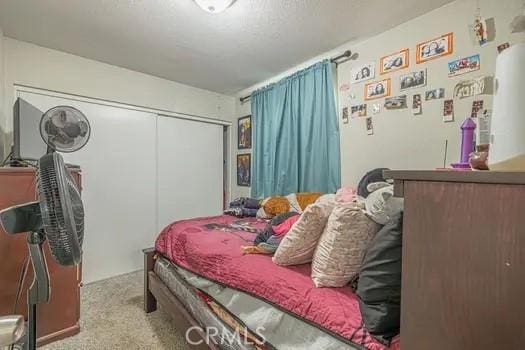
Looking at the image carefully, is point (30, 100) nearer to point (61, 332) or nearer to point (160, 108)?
point (160, 108)

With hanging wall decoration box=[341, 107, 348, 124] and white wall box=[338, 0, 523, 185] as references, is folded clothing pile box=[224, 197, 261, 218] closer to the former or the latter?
white wall box=[338, 0, 523, 185]

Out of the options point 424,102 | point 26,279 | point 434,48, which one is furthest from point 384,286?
point 26,279

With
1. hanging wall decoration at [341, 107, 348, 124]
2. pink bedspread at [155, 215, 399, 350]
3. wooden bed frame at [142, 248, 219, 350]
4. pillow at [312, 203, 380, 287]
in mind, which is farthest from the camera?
hanging wall decoration at [341, 107, 348, 124]

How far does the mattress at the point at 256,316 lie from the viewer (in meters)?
0.99

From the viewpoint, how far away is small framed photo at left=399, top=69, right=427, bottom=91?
1941mm

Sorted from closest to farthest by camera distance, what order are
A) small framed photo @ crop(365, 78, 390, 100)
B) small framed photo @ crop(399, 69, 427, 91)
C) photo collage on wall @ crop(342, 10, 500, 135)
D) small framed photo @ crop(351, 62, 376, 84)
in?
1. photo collage on wall @ crop(342, 10, 500, 135)
2. small framed photo @ crop(399, 69, 427, 91)
3. small framed photo @ crop(365, 78, 390, 100)
4. small framed photo @ crop(351, 62, 376, 84)

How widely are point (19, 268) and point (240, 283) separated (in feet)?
4.84

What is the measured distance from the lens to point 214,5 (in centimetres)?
175

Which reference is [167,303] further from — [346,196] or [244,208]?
[346,196]

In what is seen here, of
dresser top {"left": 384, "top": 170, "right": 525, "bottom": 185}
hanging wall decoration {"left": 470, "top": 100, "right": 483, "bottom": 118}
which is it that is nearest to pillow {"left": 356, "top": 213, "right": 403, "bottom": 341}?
dresser top {"left": 384, "top": 170, "right": 525, "bottom": 185}

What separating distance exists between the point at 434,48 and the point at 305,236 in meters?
1.66

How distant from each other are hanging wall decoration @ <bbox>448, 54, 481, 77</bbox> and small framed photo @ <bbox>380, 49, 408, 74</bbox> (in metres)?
0.33

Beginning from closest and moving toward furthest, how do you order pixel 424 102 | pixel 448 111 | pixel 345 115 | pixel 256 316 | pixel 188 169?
pixel 256 316 < pixel 448 111 < pixel 424 102 < pixel 345 115 < pixel 188 169

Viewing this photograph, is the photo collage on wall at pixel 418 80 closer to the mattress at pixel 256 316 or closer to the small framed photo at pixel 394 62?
the small framed photo at pixel 394 62
